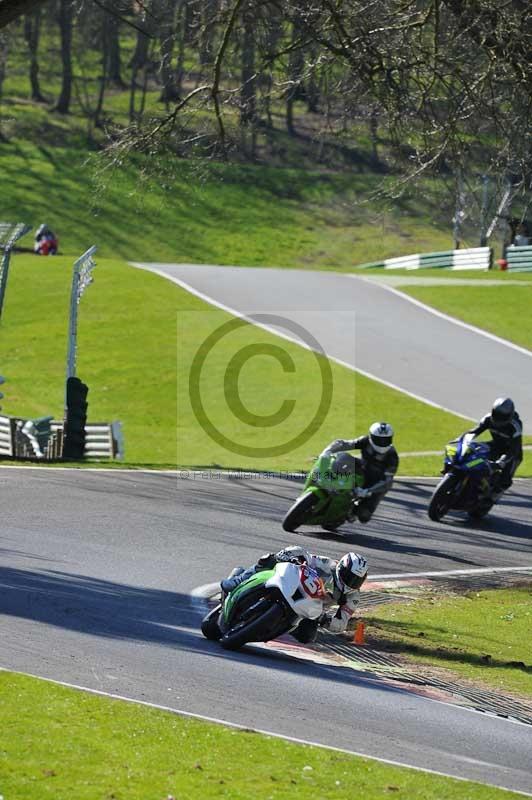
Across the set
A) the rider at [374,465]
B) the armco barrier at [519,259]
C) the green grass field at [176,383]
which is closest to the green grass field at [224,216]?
the armco barrier at [519,259]

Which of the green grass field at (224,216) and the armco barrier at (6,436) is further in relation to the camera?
the green grass field at (224,216)

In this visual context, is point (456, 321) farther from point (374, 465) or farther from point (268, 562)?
point (268, 562)

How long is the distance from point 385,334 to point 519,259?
13.3 meters

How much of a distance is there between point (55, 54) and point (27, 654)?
75.9m

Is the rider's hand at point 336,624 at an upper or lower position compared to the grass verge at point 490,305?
lower

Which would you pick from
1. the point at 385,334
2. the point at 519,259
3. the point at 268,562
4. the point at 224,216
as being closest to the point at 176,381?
the point at 385,334

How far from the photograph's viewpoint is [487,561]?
52.4 ft

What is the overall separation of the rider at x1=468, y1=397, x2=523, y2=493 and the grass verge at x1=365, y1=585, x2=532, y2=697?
12.6ft

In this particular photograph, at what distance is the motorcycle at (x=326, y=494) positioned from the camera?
15922 mm

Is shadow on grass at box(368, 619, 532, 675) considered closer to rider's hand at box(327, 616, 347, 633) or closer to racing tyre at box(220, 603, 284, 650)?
rider's hand at box(327, 616, 347, 633)

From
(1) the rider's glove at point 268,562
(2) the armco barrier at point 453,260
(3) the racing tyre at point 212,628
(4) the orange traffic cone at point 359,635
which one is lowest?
(4) the orange traffic cone at point 359,635

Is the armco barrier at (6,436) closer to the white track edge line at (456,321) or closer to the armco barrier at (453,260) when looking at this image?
the white track edge line at (456,321)

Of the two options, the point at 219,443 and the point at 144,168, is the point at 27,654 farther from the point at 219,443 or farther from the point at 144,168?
the point at 219,443

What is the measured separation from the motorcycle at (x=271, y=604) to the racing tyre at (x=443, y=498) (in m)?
7.55
